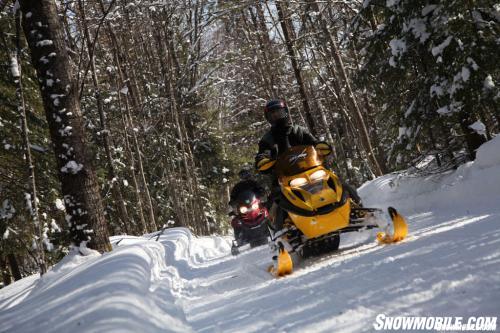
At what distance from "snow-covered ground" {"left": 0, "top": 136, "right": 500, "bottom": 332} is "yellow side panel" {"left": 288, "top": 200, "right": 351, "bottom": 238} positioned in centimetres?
35

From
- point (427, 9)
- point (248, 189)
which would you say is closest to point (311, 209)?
point (427, 9)

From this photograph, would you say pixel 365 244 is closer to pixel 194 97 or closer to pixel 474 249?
pixel 474 249

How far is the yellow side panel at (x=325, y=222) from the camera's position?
5.55m

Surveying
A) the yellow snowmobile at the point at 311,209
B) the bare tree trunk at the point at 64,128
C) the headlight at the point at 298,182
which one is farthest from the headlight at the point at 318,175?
the bare tree trunk at the point at 64,128

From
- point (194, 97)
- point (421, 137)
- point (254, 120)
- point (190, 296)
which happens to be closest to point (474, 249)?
point (190, 296)

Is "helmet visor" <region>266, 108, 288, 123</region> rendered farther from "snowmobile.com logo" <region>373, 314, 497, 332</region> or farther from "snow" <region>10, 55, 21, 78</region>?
"snow" <region>10, 55, 21, 78</region>

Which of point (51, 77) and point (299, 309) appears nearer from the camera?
point (299, 309)

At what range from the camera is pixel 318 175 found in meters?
5.73

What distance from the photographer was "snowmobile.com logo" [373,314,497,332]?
Answer: 7.82ft

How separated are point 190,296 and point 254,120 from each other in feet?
78.0

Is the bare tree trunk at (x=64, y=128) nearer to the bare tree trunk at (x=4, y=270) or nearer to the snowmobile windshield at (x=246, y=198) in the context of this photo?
the snowmobile windshield at (x=246, y=198)

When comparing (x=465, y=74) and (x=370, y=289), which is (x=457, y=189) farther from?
(x=370, y=289)

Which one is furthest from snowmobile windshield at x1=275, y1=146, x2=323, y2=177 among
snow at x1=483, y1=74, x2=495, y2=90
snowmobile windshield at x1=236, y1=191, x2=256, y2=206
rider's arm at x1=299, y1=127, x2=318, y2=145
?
snowmobile windshield at x1=236, y1=191, x2=256, y2=206

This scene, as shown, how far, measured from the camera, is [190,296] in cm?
548
